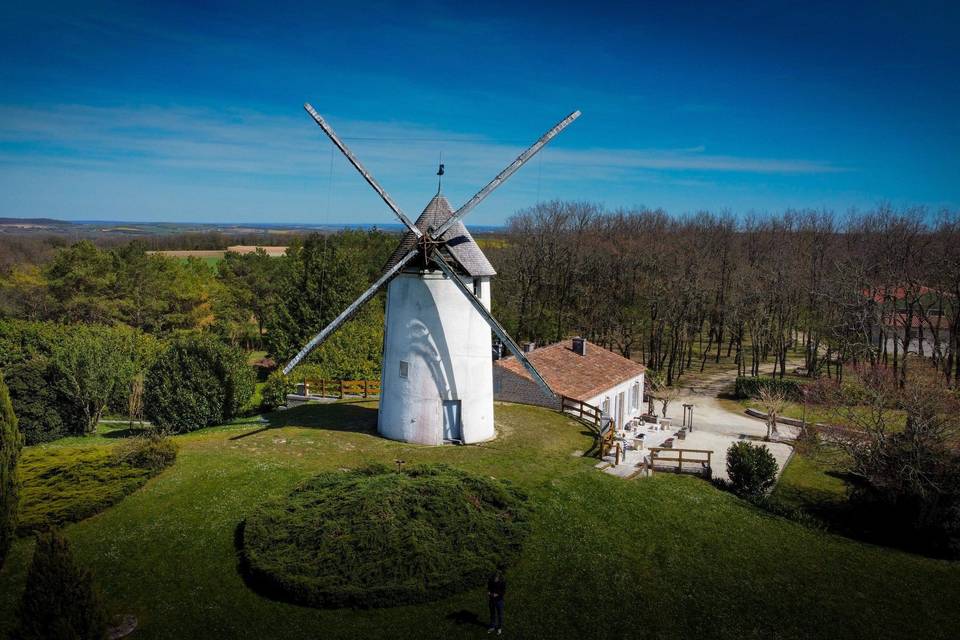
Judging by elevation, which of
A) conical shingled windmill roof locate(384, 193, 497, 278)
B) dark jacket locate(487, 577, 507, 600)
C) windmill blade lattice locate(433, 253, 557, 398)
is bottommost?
dark jacket locate(487, 577, 507, 600)

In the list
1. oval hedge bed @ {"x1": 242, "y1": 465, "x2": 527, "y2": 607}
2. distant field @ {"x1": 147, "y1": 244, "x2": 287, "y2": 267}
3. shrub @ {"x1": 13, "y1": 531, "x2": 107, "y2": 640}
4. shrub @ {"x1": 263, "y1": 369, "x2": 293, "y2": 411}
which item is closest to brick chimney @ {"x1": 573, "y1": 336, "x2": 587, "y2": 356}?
shrub @ {"x1": 263, "y1": 369, "x2": 293, "y2": 411}

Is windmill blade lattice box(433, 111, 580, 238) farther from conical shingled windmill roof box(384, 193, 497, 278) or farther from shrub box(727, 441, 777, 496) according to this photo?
shrub box(727, 441, 777, 496)

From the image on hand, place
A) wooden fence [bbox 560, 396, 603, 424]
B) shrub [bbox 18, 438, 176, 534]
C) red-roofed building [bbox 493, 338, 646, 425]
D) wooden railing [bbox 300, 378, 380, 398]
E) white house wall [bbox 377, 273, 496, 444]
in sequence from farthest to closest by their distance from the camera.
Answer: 1. wooden railing [bbox 300, 378, 380, 398]
2. red-roofed building [bbox 493, 338, 646, 425]
3. wooden fence [bbox 560, 396, 603, 424]
4. white house wall [bbox 377, 273, 496, 444]
5. shrub [bbox 18, 438, 176, 534]

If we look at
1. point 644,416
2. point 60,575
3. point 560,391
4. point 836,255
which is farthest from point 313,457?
point 836,255

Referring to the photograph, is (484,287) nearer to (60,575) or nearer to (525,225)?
(60,575)

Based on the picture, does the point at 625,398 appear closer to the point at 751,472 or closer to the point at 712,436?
the point at 712,436

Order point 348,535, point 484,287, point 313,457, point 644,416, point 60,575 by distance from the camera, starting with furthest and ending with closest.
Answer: point 644,416
point 484,287
point 313,457
point 348,535
point 60,575

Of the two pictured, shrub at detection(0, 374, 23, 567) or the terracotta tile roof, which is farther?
the terracotta tile roof
